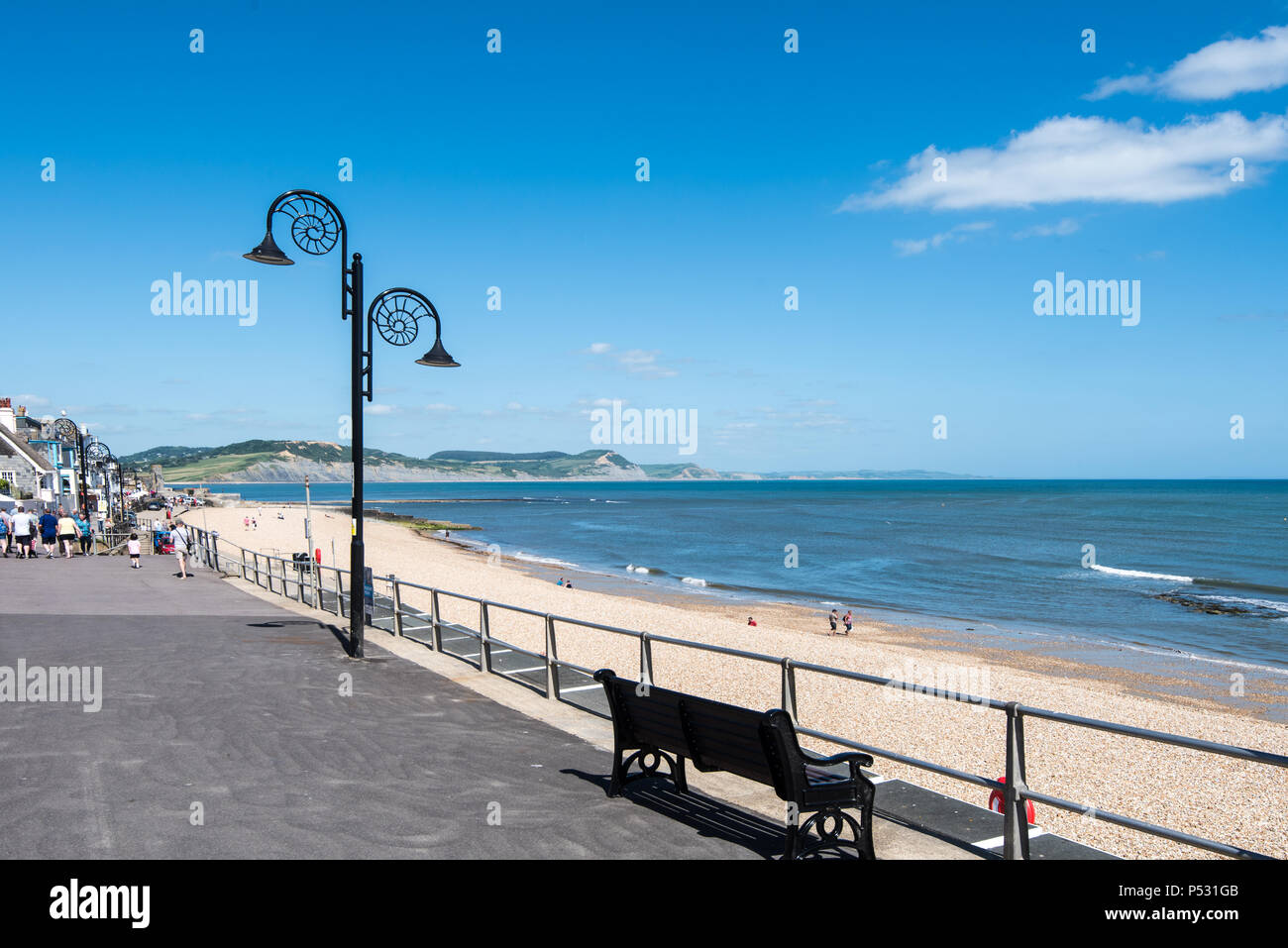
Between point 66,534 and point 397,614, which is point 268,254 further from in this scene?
point 66,534

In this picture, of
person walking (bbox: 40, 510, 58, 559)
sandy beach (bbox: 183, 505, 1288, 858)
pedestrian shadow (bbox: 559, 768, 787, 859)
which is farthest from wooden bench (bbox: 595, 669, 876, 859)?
person walking (bbox: 40, 510, 58, 559)

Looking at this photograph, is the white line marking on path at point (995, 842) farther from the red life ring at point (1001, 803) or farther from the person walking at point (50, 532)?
the person walking at point (50, 532)

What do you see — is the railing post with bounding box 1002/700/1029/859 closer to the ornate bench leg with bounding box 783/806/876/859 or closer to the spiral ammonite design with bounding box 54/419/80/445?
the ornate bench leg with bounding box 783/806/876/859

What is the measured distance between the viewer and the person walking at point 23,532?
82.4 feet

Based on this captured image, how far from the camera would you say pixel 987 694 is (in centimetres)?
1741

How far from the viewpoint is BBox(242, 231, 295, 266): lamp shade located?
11.4 metres

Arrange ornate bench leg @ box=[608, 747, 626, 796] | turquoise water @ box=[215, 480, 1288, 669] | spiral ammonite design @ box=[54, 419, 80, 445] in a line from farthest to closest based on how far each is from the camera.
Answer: spiral ammonite design @ box=[54, 419, 80, 445], turquoise water @ box=[215, 480, 1288, 669], ornate bench leg @ box=[608, 747, 626, 796]

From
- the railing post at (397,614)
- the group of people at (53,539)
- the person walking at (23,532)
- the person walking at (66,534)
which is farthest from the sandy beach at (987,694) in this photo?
the person walking at (23,532)

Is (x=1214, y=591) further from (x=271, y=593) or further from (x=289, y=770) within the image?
(x=289, y=770)

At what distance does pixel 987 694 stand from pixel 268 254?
15.3 meters

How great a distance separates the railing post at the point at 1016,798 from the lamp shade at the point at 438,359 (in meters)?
10.1

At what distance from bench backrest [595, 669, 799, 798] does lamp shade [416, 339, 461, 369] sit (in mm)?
7860

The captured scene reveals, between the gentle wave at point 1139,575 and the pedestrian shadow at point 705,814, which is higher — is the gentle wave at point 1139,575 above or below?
below
